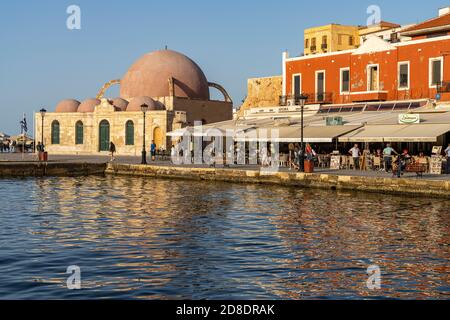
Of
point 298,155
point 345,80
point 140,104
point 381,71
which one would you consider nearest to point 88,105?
point 140,104

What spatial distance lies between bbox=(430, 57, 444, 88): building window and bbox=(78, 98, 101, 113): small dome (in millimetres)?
28556

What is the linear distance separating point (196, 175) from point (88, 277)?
19914mm

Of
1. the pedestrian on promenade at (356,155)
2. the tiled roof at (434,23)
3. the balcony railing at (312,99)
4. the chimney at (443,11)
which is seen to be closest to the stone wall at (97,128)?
the balcony railing at (312,99)

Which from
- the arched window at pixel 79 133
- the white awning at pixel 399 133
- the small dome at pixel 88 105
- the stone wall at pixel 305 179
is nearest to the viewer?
the stone wall at pixel 305 179

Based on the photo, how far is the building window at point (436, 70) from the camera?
31072mm

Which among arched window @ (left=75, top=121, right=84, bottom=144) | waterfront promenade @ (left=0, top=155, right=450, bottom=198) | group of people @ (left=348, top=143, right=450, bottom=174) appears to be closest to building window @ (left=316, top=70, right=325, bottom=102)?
group of people @ (left=348, top=143, right=450, bottom=174)

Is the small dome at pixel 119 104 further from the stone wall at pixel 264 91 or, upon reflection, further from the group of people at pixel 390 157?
the group of people at pixel 390 157

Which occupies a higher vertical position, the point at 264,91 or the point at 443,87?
the point at 264,91

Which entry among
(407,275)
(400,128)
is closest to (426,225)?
(407,275)

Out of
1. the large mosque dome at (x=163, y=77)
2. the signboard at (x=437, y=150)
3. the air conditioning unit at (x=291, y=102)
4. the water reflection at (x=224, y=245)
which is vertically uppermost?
the large mosque dome at (x=163, y=77)

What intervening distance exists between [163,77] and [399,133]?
97.4 feet

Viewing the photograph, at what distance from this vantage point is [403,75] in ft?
108

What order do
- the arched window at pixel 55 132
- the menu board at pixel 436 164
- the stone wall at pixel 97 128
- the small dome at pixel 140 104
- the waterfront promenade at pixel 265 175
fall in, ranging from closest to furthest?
the waterfront promenade at pixel 265 175 < the menu board at pixel 436 164 < the stone wall at pixel 97 128 < the small dome at pixel 140 104 < the arched window at pixel 55 132

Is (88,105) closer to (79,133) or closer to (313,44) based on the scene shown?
(79,133)
